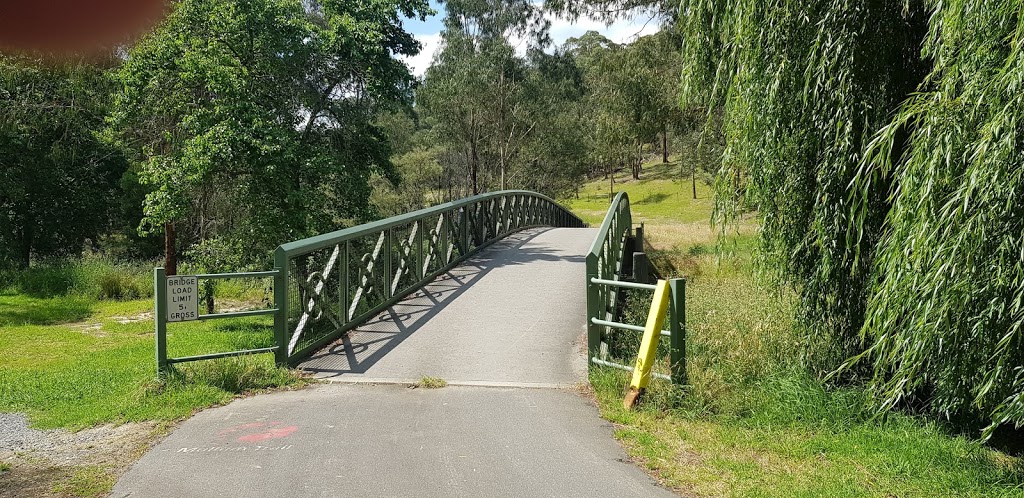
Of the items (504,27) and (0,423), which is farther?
(504,27)

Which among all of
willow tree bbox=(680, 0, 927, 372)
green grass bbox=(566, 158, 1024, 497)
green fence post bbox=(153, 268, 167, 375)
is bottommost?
green grass bbox=(566, 158, 1024, 497)

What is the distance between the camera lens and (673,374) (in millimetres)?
6816

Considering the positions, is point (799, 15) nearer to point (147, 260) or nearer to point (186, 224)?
point (186, 224)

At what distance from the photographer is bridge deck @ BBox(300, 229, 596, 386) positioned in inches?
303

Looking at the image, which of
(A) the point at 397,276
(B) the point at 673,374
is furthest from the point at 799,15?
(A) the point at 397,276

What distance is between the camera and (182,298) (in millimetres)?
6887

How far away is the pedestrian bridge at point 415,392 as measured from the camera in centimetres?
510

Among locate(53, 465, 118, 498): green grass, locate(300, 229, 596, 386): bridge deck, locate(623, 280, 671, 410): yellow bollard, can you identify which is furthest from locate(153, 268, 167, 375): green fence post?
locate(623, 280, 671, 410): yellow bollard

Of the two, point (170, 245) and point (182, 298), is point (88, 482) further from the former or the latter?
point (170, 245)

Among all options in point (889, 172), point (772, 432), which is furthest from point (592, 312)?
point (889, 172)

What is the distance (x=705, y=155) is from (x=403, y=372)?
113 feet

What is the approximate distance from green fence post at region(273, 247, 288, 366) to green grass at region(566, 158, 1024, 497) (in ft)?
9.85

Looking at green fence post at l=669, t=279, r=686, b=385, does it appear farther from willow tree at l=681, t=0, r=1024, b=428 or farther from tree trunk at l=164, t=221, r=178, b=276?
tree trunk at l=164, t=221, r=178, b=276

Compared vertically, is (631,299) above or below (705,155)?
below
